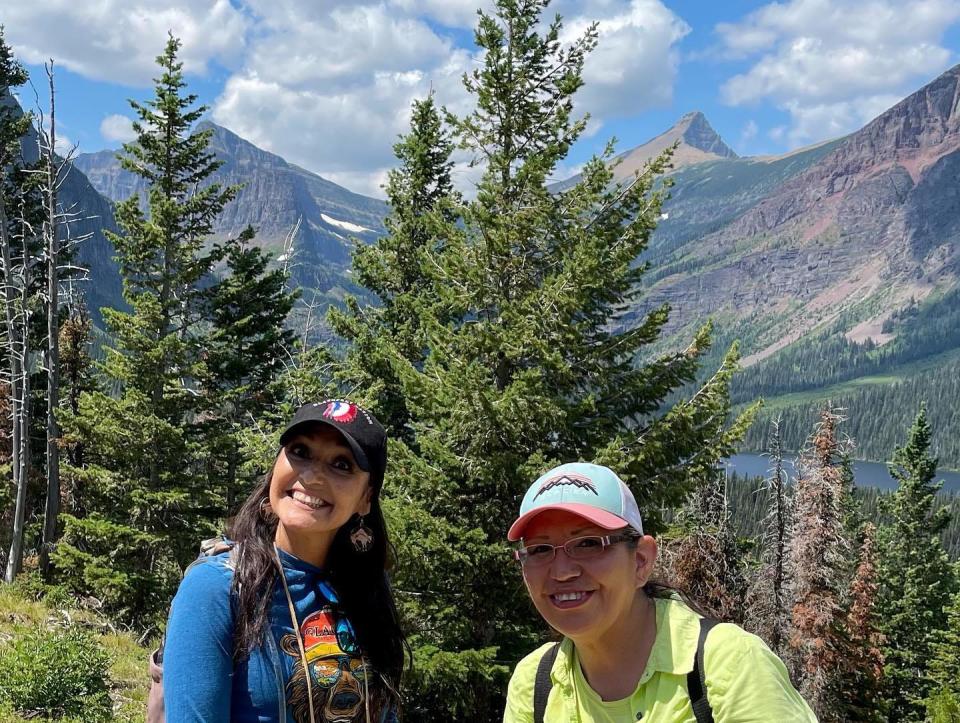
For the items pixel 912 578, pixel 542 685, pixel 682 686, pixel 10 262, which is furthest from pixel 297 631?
pixel 912 578

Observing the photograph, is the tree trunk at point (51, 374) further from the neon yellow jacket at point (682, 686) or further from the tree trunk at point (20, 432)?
the neon yellow jacket at point (682, 686)

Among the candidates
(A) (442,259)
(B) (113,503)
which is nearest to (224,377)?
(B) (113,503)

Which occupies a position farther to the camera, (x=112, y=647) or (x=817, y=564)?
(x=817, y=564)

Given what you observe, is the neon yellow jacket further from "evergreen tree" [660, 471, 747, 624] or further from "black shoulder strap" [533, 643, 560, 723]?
"evergreen tree" [660, 471, 747, 624]

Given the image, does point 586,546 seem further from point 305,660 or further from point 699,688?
point 305,660

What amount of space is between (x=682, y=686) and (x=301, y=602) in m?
1.29

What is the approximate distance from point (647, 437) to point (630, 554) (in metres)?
9.40

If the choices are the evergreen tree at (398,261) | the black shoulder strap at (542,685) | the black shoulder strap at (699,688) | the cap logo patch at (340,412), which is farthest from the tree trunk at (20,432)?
the black shoulder strap at (699,688)

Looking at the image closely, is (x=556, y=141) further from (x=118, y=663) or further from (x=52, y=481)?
(x=52, y=481)

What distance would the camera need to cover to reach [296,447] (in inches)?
103

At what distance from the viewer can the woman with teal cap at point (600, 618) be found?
2.02m

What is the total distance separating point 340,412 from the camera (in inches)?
102

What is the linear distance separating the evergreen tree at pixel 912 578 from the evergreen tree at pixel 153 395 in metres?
30.1

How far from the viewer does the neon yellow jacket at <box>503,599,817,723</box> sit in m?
1.87
